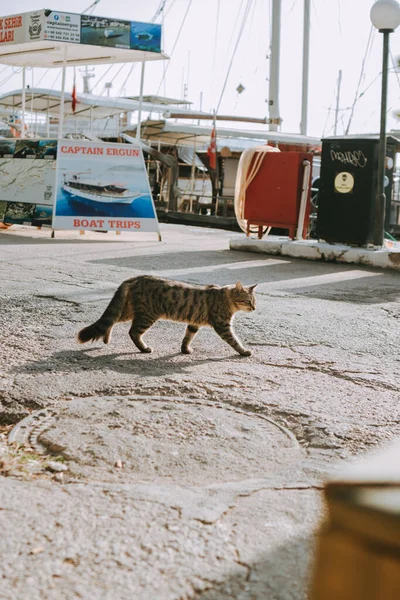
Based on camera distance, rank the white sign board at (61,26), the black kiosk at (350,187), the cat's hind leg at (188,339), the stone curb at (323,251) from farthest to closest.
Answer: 1. the white sign board at (61,26)
2. the black kiosk at (350,187)
3. the stone curb at (323,251)
4. the cat's hind leg at (188,339)

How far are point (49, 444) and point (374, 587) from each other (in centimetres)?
265

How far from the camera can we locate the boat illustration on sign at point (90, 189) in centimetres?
1273

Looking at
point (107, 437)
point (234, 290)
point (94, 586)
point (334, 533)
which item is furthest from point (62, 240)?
point (334, 533)

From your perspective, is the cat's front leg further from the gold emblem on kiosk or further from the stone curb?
the gold emblem on kiosk

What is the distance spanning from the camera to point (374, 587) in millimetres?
847

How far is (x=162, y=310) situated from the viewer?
208 inches

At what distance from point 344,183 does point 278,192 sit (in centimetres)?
121

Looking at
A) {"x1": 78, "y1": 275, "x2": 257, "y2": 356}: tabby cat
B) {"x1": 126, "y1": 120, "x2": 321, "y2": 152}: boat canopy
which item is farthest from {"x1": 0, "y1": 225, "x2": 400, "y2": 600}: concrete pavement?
{"x1": 126, "y1": 120, "x2": 321, "y2": 152}: boat canopy

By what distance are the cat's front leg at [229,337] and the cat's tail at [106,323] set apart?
0.67 meters

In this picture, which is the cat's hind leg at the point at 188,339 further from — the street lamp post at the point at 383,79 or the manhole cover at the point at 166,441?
the street lamp post at the point at 383,79

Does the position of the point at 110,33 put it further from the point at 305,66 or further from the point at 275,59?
the point at 305,66

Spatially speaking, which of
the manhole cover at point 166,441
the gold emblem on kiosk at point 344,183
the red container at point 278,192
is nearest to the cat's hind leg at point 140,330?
the manhole cover at point 166,441

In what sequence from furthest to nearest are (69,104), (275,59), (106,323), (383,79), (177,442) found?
(69,104), (275,59), (383,79), (106,323), (177,442)

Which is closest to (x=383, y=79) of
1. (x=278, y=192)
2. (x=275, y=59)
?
(x=278, y=192)
